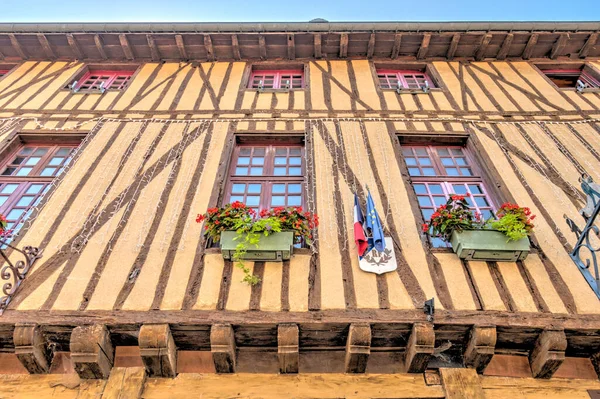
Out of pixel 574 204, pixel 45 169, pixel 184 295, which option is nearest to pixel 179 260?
pixel 184 295

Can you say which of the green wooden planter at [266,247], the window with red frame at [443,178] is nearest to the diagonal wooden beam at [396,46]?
the window with red frame at [443,178]

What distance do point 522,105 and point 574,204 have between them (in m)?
2.53

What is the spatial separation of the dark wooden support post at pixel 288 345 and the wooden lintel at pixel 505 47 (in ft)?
23.9

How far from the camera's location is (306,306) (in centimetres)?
409

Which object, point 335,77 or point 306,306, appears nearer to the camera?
point 306,306

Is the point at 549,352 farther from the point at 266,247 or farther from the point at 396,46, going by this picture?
the point at 396,46

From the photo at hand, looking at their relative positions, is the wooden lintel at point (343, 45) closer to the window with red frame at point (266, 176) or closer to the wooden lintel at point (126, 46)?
the window with red frame at point (266, 176)

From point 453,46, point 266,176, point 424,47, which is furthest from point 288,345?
point 453,46

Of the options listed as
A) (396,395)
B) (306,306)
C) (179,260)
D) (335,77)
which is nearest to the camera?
(396,395)

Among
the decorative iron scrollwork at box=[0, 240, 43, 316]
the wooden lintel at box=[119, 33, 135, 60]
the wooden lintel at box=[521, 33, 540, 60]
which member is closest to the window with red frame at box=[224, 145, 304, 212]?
the decorative iron scrollwork at box=[0, 240, 43, 316]

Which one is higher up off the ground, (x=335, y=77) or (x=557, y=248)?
(x=335, y=77)

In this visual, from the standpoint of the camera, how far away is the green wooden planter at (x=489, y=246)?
4422 millimetres

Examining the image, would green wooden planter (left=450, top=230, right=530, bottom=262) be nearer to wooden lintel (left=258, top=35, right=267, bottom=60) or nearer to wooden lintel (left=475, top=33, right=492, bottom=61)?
wooden lintel (left=475, top=33, right=492, bottom=61)

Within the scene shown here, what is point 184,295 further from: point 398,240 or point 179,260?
point 398,240
